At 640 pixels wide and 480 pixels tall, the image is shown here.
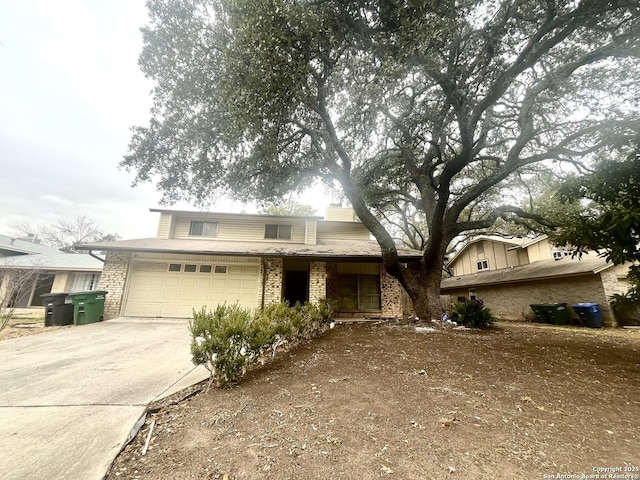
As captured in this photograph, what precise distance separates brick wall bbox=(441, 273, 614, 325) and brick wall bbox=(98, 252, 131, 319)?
18.7 m

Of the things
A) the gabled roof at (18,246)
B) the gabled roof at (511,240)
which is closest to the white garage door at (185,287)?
the gabled roof at (511,240)

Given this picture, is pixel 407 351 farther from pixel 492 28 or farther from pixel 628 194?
pixel 492 28

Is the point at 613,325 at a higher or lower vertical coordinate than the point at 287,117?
lower

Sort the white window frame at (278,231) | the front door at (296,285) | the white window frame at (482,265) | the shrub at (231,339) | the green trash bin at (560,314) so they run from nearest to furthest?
the shrub at (231,339), the green trash bin at (560,314), the white window frame at (278,231), the front door at (296,285), the white window frame at (482,265)

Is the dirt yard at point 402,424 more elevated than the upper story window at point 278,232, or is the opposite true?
the upper story window at point 278,232

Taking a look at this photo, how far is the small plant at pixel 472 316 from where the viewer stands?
27.3 ft

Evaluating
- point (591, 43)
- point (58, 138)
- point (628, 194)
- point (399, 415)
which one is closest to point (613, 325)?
point (628, 194)

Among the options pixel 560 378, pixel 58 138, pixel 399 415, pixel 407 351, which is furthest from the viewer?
pixel 58 138

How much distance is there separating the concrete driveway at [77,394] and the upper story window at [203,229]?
6855 millimetres

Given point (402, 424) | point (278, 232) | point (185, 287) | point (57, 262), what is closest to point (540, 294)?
point (278, 232)

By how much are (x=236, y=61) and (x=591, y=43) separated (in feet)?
31.9

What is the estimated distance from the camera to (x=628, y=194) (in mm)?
4348

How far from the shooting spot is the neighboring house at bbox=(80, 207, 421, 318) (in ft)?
32.3

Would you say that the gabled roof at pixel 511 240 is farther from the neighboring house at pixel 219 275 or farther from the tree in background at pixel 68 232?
the tree in background at pixel 68 232
